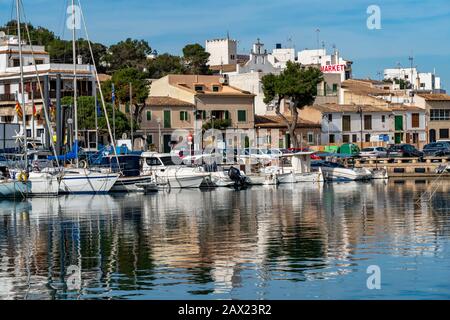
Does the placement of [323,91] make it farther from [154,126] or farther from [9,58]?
[9,58]

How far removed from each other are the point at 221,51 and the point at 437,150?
74.9m

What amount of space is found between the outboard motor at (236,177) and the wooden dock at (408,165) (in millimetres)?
16689

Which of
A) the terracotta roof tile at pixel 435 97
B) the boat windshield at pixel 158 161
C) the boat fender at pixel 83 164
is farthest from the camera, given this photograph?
the terracotta roof tile at pixel 435 97

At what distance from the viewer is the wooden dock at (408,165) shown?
86.0 metres

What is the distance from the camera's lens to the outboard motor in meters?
75.0

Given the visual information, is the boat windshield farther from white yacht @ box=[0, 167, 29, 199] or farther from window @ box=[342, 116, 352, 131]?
window @ box=[342, 116, 352, 131]

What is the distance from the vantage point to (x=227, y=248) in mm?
34844

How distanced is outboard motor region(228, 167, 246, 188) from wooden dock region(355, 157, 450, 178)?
54.8 ft

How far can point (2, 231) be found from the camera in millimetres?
43000

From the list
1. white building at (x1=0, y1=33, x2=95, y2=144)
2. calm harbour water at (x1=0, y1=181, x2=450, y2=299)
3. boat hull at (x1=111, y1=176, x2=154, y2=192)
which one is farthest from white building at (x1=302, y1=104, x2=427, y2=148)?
calm harbour water at (x1=0, y1=181, x2=450, y2=299)

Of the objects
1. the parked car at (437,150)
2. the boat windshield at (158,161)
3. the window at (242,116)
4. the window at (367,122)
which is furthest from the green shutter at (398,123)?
the boat windshield at (158,161)

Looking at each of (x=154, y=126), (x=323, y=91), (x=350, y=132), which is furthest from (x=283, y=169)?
(x=323, y=91)

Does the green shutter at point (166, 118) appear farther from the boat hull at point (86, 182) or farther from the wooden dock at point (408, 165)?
the boat hull at point (86, 182)

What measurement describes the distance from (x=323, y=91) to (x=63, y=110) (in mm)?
49362
